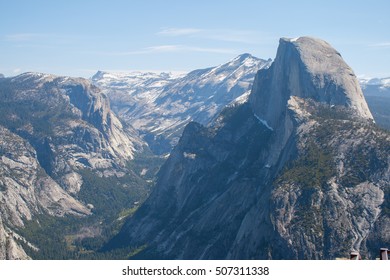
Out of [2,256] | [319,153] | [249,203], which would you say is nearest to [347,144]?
[319,153]
